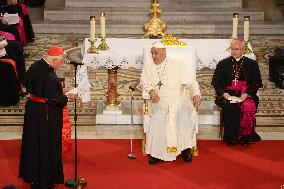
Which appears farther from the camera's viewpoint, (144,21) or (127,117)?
(144,21)

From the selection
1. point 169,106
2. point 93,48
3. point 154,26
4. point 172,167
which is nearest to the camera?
point 172,167

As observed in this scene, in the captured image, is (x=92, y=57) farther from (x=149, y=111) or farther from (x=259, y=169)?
(x=259, y=169)

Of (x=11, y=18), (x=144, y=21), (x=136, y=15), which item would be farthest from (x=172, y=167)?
(x=136, y=15)

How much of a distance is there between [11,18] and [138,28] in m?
3.25

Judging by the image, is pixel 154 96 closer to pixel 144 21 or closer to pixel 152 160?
pixel 152 160

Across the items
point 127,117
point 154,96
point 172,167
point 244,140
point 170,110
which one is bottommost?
point 172,167

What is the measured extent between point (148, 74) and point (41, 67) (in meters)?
1.69

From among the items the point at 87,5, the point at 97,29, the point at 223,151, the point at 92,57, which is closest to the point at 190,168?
the point at 223,151

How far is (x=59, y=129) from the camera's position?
845cm

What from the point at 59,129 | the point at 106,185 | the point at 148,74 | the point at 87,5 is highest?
the point at 87,5

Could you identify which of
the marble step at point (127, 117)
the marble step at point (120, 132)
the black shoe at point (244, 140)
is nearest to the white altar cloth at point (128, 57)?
the marble step at point (127, 117)

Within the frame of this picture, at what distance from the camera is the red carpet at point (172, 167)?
28.7 feet

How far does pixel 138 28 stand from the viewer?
16.2 metres

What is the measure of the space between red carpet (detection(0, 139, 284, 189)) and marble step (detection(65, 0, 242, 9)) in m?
7.18
